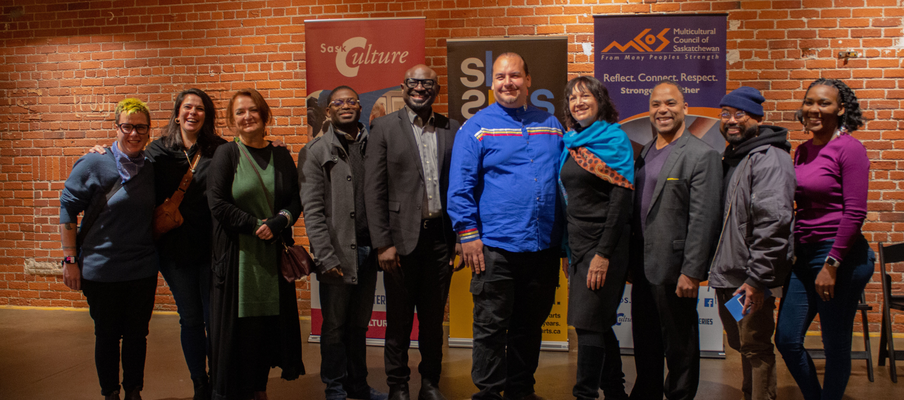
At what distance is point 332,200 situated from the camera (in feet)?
8.68

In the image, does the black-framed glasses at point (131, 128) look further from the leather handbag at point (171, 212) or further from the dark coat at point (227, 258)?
the dark coat at point (227, 258)

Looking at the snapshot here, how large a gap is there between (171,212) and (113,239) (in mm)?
279

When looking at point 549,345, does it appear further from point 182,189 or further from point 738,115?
point 182,189

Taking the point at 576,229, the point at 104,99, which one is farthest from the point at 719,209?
the point at 104,99

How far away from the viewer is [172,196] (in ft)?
8.86

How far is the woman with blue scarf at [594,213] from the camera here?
236 cm

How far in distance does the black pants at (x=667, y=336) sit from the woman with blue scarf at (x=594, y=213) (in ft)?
0.52

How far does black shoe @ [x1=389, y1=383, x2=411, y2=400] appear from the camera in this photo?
2.73 meters

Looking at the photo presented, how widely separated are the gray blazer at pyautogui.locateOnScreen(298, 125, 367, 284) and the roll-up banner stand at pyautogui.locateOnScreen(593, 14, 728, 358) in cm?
206

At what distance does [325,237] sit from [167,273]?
87 centimetres

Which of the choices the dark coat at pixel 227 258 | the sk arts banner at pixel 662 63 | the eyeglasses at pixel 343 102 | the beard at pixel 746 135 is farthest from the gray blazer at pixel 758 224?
the dark coat at pixel 227 258

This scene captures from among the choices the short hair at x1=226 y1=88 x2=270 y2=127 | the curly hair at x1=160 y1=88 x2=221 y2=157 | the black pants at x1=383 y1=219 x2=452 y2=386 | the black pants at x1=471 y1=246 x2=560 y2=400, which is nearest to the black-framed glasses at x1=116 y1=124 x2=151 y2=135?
the curly hair at x1=160 y1=88 x2=221 y2=157

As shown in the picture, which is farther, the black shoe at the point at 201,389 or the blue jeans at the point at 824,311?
the black shoe at the point at 201,389

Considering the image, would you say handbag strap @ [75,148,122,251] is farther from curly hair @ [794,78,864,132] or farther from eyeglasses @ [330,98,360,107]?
curly hair @ [794,78,864,132]
